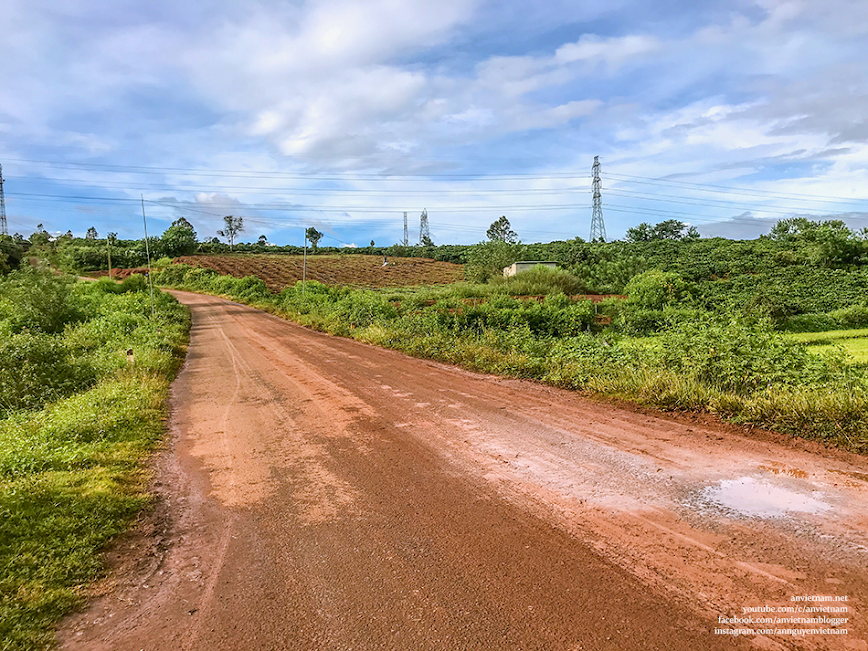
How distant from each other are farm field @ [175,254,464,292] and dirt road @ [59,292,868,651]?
4889cm

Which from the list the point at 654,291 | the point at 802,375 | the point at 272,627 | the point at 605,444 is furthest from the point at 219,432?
the point at 654,291

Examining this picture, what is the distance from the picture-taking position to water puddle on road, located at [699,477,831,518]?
4.17m

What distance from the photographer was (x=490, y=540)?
398 centimetres

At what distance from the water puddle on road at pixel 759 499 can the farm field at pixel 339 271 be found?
168 feet

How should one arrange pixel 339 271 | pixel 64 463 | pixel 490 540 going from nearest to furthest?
pixel 490 540
pixel 64 463
pixel 339 271

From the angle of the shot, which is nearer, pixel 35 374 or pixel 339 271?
pixel 35 374

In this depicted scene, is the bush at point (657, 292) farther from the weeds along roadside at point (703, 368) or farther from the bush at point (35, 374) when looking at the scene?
the bush at point (35, 374)

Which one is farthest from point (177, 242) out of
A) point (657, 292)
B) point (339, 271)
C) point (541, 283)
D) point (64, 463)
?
point (64, 463)

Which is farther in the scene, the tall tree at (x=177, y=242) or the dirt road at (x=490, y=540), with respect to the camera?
the tall tree at (x=177, y=242)

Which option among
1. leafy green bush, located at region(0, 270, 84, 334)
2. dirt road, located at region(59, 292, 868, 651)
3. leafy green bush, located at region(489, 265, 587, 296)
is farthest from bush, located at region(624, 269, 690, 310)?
Answer: leafy green bush, located at region(0, 270, 84, 334)

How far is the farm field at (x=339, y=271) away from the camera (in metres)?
60.1

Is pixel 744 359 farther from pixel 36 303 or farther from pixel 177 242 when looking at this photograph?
pixel 177 242

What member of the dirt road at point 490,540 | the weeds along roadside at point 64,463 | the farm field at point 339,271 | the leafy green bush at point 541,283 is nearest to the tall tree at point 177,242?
the farm field at point 339,271

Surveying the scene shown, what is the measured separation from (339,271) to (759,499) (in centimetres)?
6576
